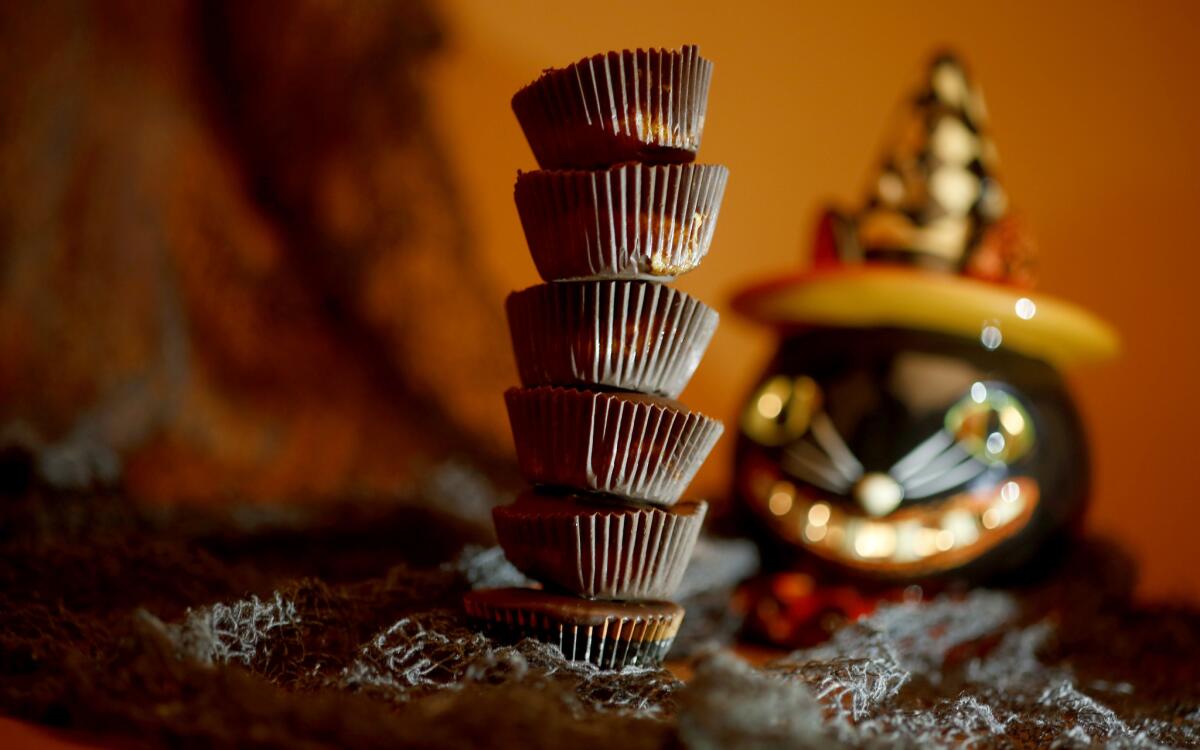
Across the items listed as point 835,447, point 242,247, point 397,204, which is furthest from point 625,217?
point 242,247

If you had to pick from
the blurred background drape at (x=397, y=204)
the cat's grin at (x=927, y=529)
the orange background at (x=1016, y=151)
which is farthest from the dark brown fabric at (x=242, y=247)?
the cat's grin at (x=927, y=529)

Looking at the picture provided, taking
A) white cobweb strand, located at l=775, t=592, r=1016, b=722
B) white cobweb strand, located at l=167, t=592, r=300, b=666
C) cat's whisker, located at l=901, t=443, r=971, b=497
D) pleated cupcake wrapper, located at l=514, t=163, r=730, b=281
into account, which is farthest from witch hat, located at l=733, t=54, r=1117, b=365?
white cobweb strand, located at l=167, t=592, r=300, b=666

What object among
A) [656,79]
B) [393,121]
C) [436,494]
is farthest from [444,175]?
[656,79]

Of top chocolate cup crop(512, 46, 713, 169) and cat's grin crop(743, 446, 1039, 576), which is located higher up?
top chocolate cup crop(512, 46, 713, 169)

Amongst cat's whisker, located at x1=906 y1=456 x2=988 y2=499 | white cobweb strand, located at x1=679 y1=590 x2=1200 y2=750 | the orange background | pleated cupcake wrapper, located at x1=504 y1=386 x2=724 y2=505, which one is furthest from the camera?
the orange background

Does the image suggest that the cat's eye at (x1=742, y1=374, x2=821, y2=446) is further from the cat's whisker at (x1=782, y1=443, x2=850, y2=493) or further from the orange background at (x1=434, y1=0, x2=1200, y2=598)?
Answer: the orange background at (x1=434, y1=0, x2=1200, y2=598)

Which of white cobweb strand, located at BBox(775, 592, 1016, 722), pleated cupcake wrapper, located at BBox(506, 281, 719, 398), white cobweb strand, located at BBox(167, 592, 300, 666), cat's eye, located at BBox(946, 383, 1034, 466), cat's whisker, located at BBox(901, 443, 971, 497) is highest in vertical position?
pleated cupcake wrapper, located at BBox(506, 281, 719, 398)
